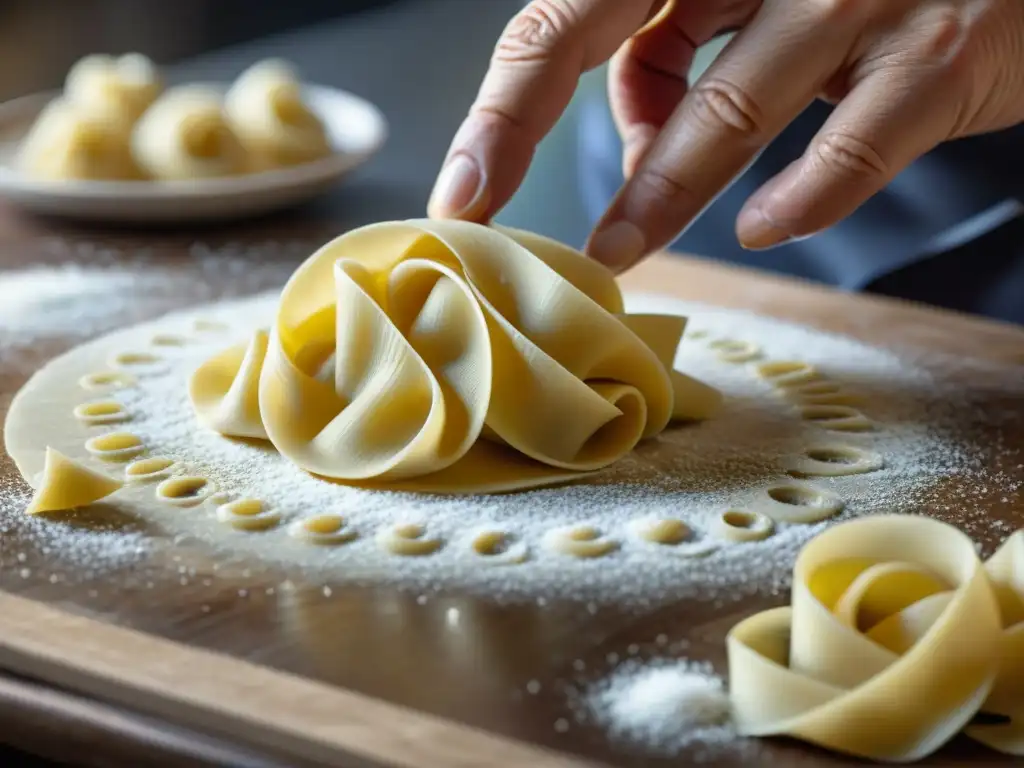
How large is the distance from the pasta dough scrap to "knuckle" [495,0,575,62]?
66cm

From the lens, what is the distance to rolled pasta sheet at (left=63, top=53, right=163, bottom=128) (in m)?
2.58

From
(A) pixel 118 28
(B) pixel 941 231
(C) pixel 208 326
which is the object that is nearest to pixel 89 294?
(C) pixel 208 326

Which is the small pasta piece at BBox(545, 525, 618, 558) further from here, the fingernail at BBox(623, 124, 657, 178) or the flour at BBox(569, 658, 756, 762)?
the fingernail at BBox(623, 124, 657, 178)

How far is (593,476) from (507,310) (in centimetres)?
20

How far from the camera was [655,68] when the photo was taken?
6.15ft

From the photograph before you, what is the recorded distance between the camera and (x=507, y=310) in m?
1.46

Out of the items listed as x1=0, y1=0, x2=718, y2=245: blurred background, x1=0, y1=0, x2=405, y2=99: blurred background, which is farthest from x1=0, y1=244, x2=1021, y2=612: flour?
x1=0, y1=0, x2=405, y2=99: blurred background

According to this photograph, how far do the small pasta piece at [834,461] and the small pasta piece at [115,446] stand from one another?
71 centimetres

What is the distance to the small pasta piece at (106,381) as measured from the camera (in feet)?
5.38

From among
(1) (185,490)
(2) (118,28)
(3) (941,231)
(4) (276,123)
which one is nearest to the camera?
(1) (185,490)

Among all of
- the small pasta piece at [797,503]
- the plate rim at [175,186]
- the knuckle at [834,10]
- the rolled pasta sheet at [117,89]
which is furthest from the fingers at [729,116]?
the rolled pasta sheet at [117,89]

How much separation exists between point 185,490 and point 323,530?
7.2 inches

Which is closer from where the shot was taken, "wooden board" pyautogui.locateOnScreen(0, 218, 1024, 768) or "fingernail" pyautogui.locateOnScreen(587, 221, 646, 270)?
"wooden board" pyautogui.locateOnScreen(0, 218, 1024, 768)

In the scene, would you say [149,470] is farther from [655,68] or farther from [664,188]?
[655,68]
